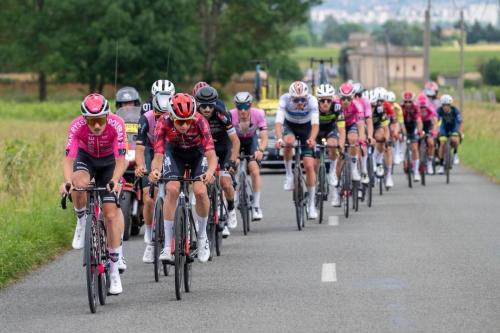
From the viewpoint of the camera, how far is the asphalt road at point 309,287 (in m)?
10.4

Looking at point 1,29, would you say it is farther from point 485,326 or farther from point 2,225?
point 485,326

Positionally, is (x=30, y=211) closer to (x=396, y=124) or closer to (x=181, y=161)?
(x=181, y=161)

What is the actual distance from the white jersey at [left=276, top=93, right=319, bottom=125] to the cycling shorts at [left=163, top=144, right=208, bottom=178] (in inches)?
227

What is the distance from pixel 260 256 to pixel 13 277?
9.69 feet

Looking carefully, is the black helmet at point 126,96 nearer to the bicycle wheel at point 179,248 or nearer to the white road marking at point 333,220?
the white road marking at point 333,220

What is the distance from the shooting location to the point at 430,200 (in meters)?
23.5

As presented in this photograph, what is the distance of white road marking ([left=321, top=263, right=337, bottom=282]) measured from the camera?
13.0 meters

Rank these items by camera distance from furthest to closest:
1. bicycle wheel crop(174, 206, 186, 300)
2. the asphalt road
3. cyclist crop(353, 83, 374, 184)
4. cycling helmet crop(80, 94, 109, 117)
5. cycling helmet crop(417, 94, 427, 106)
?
cycling helmet crop(417, 94, 427, 106), cyclist crop(353, 83, 374, 184), bicycle wheel crop(174, 206, 186, 300), cycling helmet crop(80, 94, 109, 117), the asphalt road

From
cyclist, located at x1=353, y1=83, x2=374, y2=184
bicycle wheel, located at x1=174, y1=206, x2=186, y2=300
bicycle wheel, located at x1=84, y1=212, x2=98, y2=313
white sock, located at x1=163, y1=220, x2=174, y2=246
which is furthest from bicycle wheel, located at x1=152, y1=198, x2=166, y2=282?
cyclist, located at x1=353, y1=83, x2=374, y2=184

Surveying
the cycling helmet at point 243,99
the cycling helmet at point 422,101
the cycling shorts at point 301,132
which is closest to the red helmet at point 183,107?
the cycling helmet at point 243,99

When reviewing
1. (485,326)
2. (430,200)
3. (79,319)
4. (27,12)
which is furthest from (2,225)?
(27,12)

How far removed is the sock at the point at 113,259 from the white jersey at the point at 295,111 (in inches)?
271

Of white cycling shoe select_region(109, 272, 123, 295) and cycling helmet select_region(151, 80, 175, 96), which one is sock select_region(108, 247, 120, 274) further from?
cycling helmet select_region(151, 80, 175, 96)

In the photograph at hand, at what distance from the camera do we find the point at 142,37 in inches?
3319
